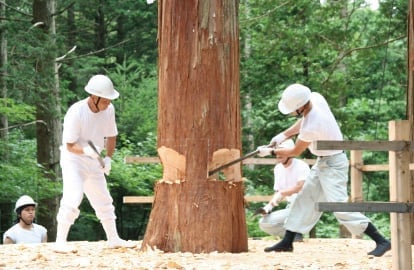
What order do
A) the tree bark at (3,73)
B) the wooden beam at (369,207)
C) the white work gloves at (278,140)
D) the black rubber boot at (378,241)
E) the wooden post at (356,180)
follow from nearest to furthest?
the wooden beam at (369,207), the black rubber boot at (378,241), the white work gloves at (278,140), the wooden post at (356,180), the tree bark at (3,73)

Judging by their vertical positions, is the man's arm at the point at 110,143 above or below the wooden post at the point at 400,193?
above

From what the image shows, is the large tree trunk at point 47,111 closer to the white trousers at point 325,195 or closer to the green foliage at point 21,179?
the green foliage at point 21,179

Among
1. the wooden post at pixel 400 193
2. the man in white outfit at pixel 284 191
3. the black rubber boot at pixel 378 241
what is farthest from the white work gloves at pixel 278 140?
the wooden post at pixel 400 193

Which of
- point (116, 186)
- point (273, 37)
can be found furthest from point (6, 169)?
point (273, 37)

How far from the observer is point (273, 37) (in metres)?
19.8

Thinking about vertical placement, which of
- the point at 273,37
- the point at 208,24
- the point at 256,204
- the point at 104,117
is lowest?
the point at 256,204

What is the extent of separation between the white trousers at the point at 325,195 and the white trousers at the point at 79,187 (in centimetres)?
194

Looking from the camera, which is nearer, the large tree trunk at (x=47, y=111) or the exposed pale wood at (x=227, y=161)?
the exposed pale wood at (x=227, y=161)

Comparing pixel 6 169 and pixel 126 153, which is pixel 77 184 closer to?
pixel 6 169

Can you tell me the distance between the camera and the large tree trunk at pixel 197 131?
885cm

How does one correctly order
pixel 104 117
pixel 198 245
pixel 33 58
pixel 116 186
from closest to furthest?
1. pixel 198 245
2. pixel 104 117
3. pixel 33 58
4. pixel 116 186

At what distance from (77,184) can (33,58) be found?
9.58 meters

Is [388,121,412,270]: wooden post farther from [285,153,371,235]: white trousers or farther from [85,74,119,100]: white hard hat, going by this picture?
[85,74,119,100]: white hard hat

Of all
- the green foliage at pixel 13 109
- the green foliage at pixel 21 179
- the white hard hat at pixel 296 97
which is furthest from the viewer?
the green foliage at pixel 21 179
